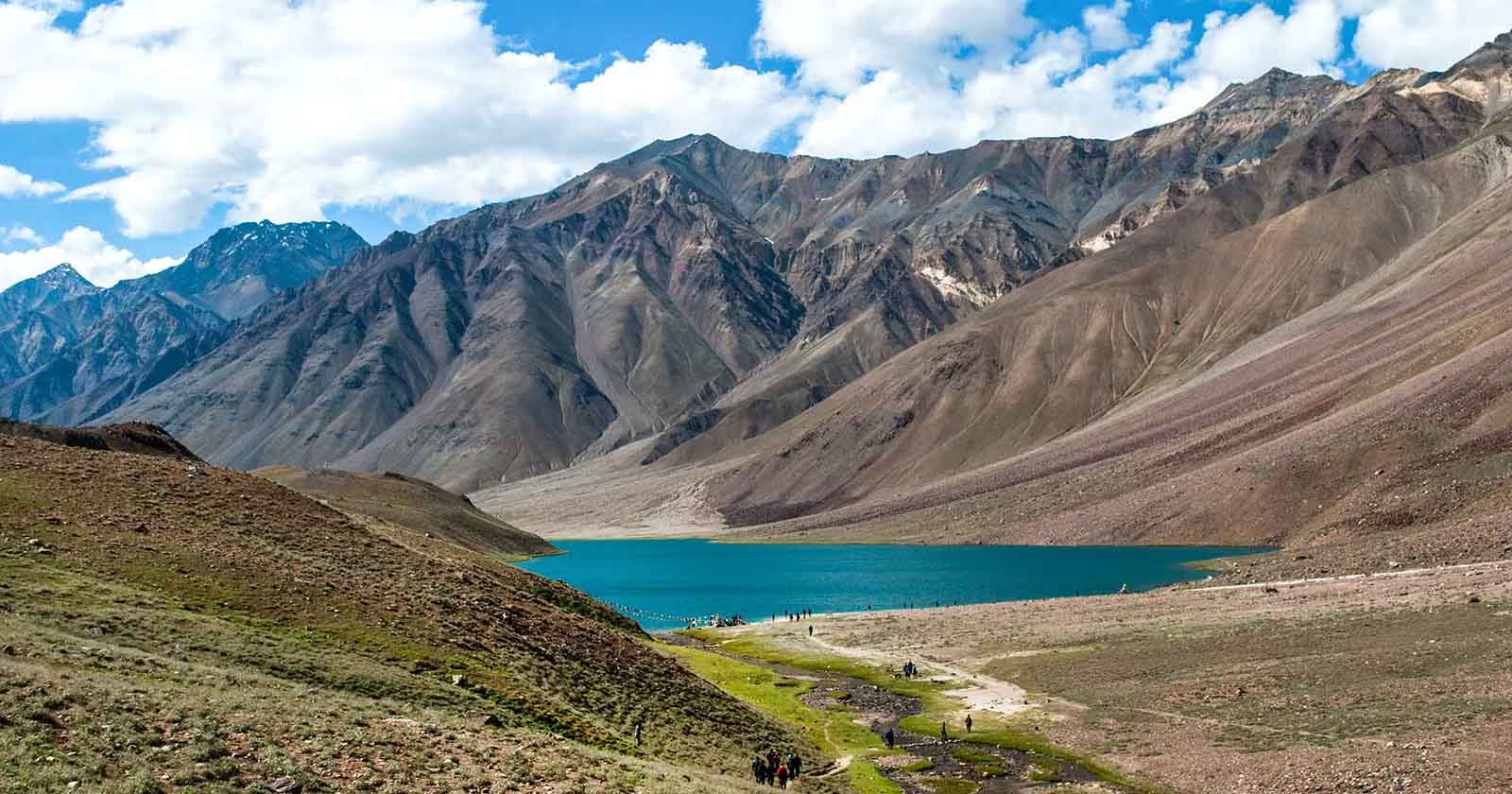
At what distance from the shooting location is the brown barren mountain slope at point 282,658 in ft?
86.1

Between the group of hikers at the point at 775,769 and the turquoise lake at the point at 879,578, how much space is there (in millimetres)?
70769

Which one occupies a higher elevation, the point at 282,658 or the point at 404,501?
the point at 404,501

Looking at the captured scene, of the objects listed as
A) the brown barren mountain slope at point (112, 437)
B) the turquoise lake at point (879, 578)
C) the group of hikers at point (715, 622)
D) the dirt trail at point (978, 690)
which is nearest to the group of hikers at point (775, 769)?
the dirt trail at point (978, 690)

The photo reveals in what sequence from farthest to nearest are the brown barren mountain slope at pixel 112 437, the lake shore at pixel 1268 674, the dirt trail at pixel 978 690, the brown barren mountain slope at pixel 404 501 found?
the brown barren mountain slope at pixel 404 501 < the brown barren mountain slope at pixel 112 437 < the dirt trail at pixel 978 690 < the lake shore at pixel 1268 674

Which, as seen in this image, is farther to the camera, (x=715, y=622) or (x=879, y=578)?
(x=879, y=578)

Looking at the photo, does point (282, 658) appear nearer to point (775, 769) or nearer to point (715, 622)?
point (775, 769)

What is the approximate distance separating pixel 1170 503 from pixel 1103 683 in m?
114

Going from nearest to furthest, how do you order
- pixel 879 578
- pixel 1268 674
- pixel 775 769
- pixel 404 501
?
pixel 775 769
pixel 1268 674
pixel 879 578
pixel 404 501

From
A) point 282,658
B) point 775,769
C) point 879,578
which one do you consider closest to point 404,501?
point 879,578

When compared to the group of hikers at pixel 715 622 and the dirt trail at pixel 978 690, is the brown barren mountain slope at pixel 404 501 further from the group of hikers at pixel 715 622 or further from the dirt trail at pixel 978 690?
the dirt trail at pixel 978 690

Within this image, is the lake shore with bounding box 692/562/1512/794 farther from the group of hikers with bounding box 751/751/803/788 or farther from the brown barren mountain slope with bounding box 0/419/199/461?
the brown barren mountain slope with bounding box 0/419/199/461

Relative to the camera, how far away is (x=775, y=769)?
139ft

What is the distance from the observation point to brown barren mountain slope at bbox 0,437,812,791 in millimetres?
26250

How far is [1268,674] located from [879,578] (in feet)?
322
